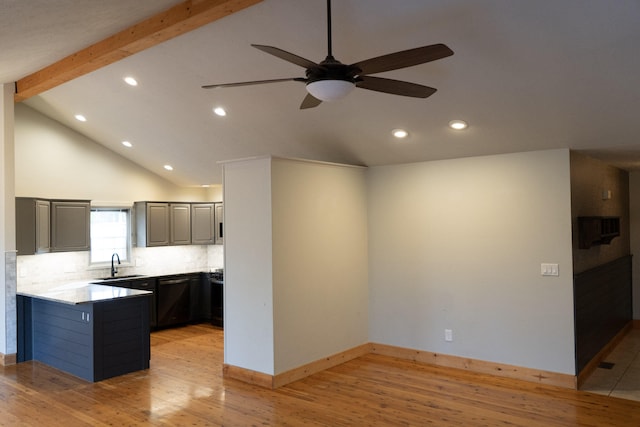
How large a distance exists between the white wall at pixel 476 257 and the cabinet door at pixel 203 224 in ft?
11.3

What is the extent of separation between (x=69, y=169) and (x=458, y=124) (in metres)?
5.66

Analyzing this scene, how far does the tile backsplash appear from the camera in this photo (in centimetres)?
665

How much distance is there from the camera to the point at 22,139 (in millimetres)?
6715

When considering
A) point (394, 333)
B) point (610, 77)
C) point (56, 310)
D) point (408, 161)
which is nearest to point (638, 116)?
point (610, 77)

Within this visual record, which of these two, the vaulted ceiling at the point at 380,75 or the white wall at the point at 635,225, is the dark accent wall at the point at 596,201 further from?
the vaulted ceiling at the point at 380,75

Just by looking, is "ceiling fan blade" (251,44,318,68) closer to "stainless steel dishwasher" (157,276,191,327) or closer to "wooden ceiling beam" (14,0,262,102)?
"wooden ceiling beam" (14,0,262,102)

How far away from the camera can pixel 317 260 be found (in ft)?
17.7

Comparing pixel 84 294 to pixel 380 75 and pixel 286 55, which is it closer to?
pixel 380 75

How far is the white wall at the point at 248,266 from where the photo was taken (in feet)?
16.1

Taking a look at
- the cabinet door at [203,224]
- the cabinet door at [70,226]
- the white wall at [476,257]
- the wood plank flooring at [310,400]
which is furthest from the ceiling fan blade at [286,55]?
the cabinet door at [203,224]

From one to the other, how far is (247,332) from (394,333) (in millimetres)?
1890

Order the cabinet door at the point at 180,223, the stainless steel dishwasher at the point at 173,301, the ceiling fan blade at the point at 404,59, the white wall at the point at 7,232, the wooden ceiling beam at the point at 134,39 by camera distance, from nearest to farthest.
Answer: the ceiling fan blade at the point at 404,59
the wooden ceiling beam at the point at 134,39
the white wall at the point at 7,232
the stainless steel dishwasher at the point at 173,301
the cabinet door at the point at 180,223

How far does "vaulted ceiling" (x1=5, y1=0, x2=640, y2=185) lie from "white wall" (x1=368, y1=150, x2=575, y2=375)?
13.9 inches

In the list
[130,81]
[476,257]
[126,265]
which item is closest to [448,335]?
[476,257]
